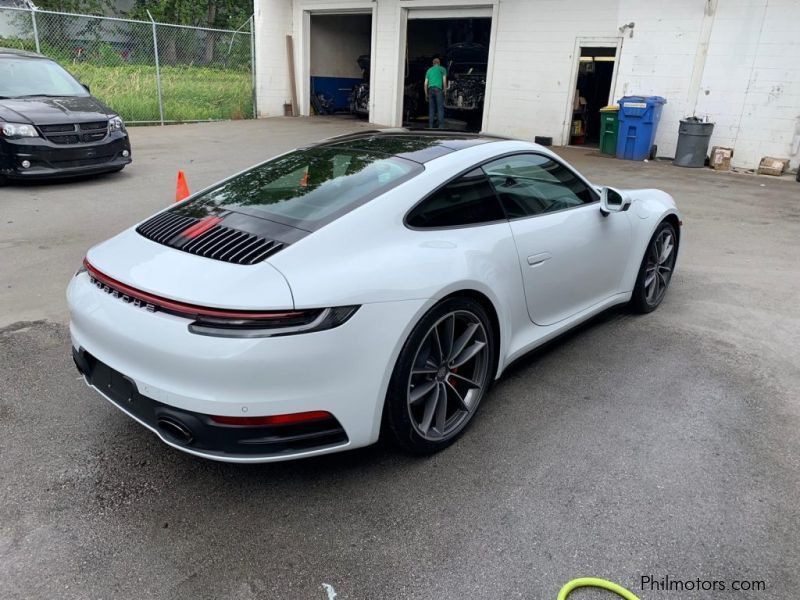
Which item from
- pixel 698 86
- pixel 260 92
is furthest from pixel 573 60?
pixel 260 92

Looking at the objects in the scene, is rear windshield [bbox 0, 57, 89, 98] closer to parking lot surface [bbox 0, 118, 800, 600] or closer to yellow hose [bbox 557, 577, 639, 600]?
parking lot surface [bbox 0, 118, 800, 600]

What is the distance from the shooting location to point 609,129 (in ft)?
45.5

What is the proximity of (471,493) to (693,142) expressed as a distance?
1219 centimetres

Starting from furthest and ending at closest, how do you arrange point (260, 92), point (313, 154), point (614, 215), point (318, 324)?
point (260, 92) < point (614, 215) < point (313, 154) < point (318, 324)

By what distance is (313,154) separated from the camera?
3646mm

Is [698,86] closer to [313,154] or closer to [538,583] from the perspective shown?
[313,154]

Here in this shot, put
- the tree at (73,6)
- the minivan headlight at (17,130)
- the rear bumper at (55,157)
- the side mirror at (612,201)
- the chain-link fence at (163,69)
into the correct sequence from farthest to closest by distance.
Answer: the tree at (73,6), the chain-link fence at (163,69), the rear bumper at (55,157), the minivan headlight at (17,130), the side mirror at (612,201)

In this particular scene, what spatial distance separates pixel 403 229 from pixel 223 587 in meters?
1.62

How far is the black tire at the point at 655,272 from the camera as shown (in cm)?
463

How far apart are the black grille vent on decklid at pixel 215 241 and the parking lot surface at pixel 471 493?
1.02 meters

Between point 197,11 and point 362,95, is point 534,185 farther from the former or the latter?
point 197,11

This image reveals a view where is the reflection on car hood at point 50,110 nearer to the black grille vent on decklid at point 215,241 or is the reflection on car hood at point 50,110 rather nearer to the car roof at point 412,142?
the car roof at point 412,142

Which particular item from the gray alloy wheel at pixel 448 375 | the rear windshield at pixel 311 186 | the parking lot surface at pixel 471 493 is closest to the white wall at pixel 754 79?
the parking lot surface at pixel 471 493

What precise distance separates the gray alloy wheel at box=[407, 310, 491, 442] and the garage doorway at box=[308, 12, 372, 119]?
1860 centimetres
